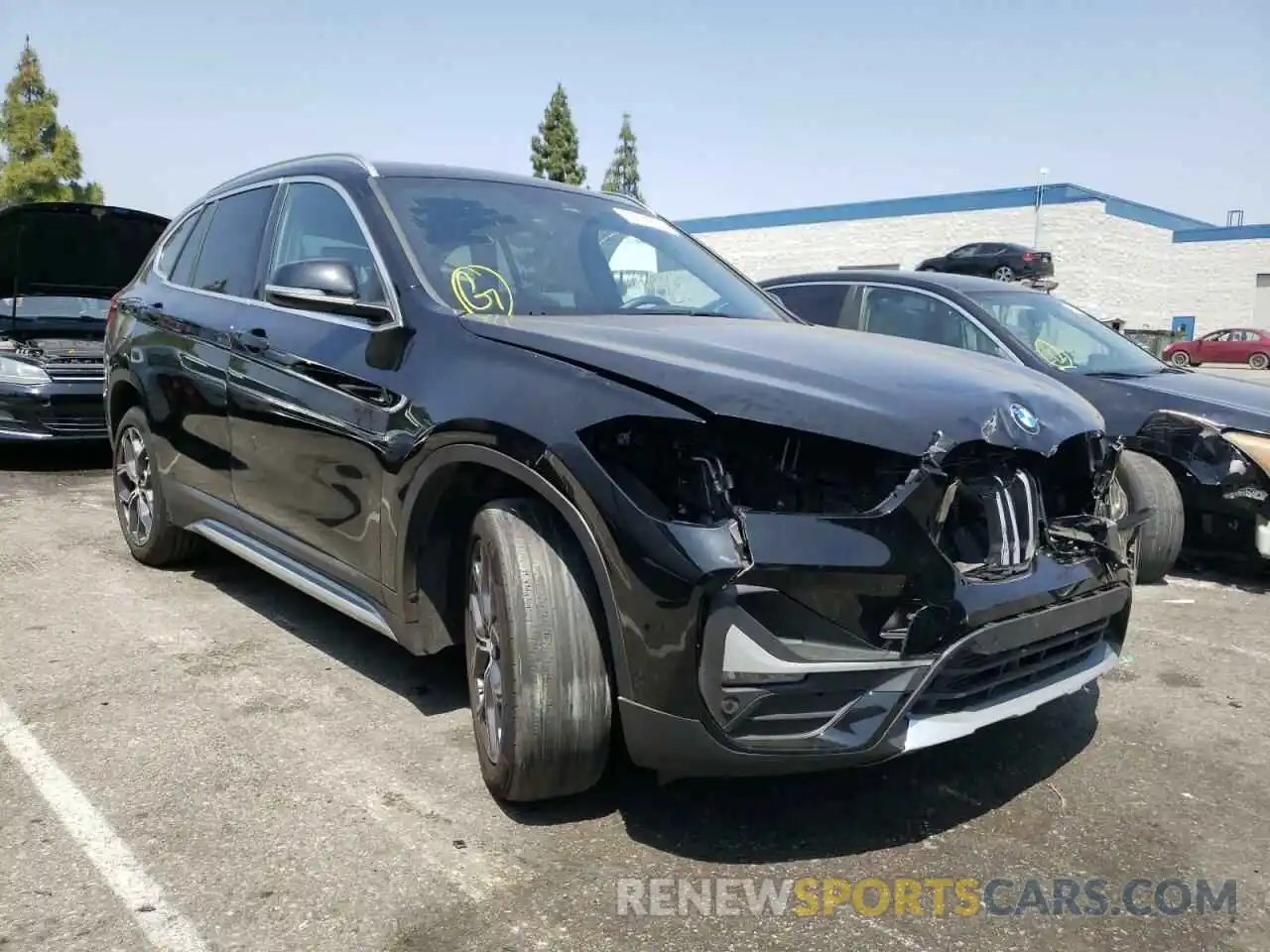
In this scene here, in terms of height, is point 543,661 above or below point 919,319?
below

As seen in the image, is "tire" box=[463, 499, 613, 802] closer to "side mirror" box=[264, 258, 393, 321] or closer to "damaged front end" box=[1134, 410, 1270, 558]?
"side mirror" box=[264, 258, 393, 321]

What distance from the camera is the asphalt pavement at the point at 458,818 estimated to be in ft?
7.53

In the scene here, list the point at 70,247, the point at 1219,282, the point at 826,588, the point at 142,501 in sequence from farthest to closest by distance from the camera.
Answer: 1. the point at 1219,282
2. the point at 70,247
3. the point at 142,501
4. the point at 826,588

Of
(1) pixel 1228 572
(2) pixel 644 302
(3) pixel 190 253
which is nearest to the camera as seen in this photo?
(2) pixel 644 302

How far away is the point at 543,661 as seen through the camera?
100 inches

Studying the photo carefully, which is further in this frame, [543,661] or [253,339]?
[253,339]

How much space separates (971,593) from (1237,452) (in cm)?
354

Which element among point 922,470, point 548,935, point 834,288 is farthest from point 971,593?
point 834,288

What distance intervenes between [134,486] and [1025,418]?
4424 millimetres

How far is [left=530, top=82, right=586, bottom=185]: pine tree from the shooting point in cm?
5059

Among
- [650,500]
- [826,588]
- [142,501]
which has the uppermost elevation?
[650,500]

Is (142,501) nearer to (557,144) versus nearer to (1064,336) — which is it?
(1064,336)

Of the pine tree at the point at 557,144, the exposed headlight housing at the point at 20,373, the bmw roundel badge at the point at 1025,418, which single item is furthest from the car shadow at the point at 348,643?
the pine tree at the point at 557,144

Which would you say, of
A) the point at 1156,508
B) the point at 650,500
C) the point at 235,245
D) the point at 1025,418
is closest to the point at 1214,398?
the point at 1156,508
